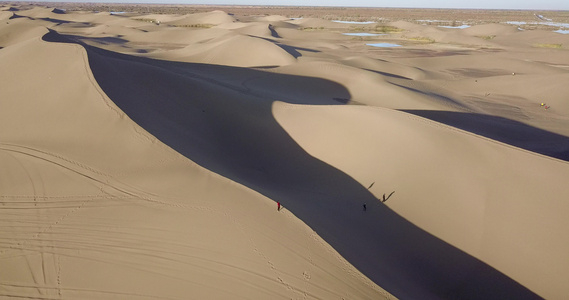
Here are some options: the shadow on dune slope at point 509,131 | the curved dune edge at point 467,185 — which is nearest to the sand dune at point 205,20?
the shadow on dune slope at point 509,131

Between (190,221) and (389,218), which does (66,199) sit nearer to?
(190,221)

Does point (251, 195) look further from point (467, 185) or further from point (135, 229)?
point (467, 185)

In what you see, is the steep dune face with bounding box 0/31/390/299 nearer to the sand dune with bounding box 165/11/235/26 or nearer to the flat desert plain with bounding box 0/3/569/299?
the flat desert plain with bounding box 0/3/569/299

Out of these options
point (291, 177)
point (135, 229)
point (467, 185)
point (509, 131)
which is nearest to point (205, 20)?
point (509, 131)

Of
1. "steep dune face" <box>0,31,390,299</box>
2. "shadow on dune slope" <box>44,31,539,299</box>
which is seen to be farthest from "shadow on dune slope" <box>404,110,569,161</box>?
"steep dune face" <box>0,31,390,299</box>

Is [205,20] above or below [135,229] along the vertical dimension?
above

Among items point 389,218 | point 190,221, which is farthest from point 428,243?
point 190,221
